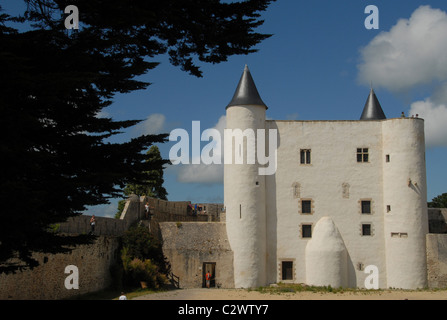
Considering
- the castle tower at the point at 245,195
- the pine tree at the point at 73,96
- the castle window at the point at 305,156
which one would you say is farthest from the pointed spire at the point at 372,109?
the pine tree at the point at 73,96

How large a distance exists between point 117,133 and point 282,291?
72.0ft

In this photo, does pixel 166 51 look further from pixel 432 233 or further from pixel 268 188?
pixel 432 233

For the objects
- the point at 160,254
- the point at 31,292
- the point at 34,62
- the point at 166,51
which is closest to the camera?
the point at 34,62

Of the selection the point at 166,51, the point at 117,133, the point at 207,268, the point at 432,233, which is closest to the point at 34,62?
the point at 117,133

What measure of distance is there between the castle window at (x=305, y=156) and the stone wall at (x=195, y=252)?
21.4 ft

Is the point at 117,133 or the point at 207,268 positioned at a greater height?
the point at 117,133

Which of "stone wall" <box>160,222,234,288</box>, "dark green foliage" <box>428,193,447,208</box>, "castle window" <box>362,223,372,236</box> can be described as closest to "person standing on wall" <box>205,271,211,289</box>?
"stone wall" <box>160,222,234,288</box>

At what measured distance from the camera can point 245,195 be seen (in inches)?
1233

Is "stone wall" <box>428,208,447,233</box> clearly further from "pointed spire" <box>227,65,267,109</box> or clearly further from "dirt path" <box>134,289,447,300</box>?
"pointed spire" <box>227,65,267,109</box>

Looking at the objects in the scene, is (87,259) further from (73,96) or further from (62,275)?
(73,96)

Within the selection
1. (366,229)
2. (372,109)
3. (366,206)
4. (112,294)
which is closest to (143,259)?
(112,294)

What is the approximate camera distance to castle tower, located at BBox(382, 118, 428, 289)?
3048 cm

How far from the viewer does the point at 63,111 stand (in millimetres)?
6570

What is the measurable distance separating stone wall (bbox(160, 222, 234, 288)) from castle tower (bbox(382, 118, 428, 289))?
9.75 metres
